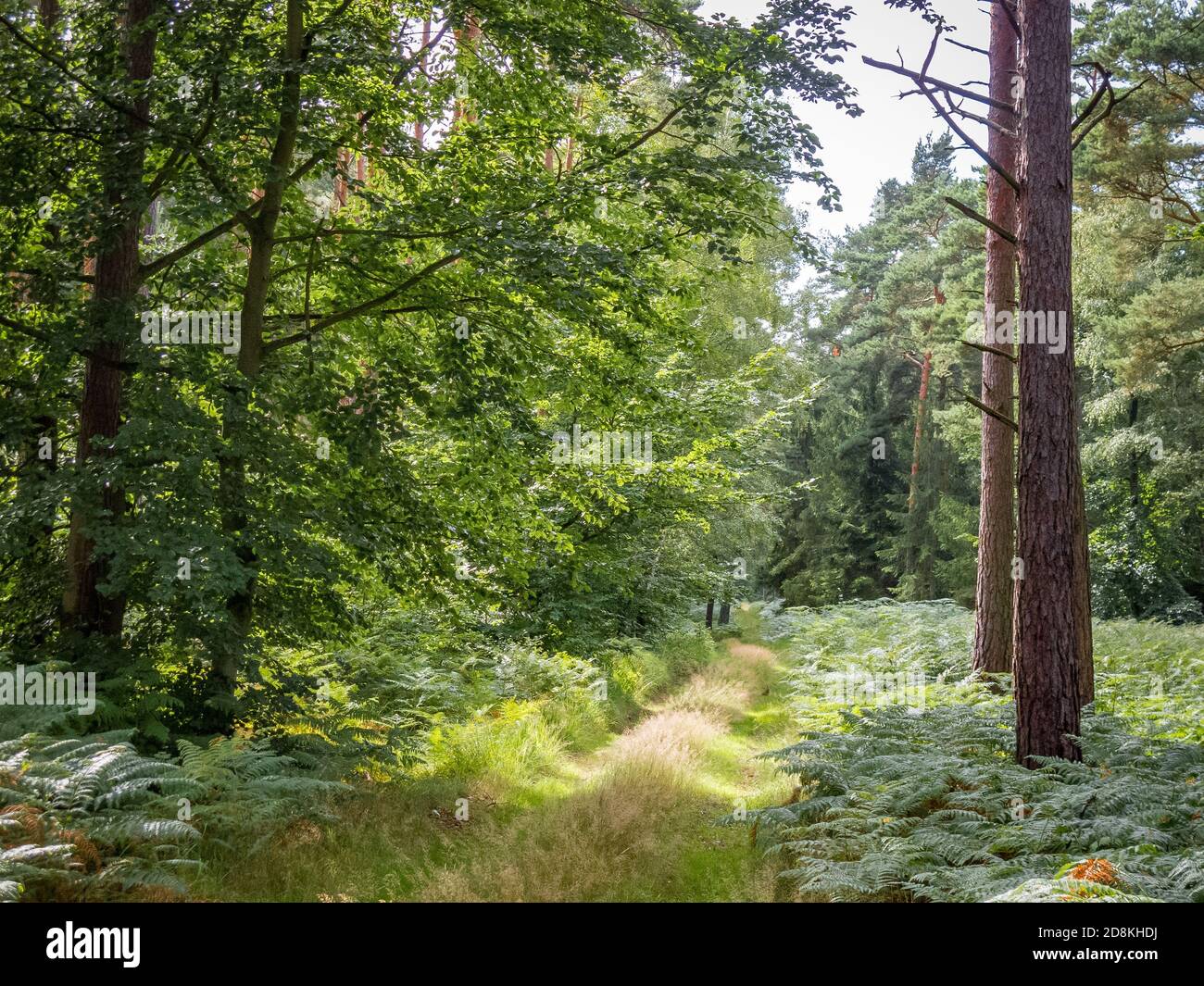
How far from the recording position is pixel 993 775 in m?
6.73

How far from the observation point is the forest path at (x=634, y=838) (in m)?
6.57

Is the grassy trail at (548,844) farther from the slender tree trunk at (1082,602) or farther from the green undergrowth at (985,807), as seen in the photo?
the slender tree trunk at (1082,602)

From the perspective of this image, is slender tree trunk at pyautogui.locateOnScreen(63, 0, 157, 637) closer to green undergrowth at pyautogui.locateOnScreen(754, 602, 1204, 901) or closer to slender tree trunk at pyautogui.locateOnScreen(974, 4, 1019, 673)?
green undergrowth at pyautogui.locateOnScreen(754, 602, 1204, 901)

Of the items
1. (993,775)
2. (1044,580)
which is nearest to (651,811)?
(993,775)

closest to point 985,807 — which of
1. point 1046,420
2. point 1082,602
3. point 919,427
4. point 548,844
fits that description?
point 1046,420

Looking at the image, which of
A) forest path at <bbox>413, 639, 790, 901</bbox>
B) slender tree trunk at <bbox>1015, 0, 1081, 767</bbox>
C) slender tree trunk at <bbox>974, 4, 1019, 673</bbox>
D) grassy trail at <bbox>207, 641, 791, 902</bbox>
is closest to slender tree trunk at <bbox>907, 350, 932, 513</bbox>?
slender tree trunk at <bbox>974, 4, 1019, 673</bbox>

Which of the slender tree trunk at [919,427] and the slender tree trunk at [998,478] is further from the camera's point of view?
the slender tree trunk at [919,427]

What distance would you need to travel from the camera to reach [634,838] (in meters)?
7.46

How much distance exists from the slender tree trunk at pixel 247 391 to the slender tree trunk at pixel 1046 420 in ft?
19.6

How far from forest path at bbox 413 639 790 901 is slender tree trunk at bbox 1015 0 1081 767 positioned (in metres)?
2.62

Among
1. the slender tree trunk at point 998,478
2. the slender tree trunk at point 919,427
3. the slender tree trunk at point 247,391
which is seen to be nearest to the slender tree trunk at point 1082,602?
the slender tree trunk at point 998,478

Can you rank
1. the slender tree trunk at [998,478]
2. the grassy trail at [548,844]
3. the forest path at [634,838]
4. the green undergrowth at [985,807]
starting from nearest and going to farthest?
the green undergrowth at [985,807]
the grassy trail at [548,844]
the forest path at [634,838]
the slender tree trunk at [998,478]

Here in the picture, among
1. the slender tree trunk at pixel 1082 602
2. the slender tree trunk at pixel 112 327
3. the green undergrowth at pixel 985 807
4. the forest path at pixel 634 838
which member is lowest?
the forest path at pixel 634 838
